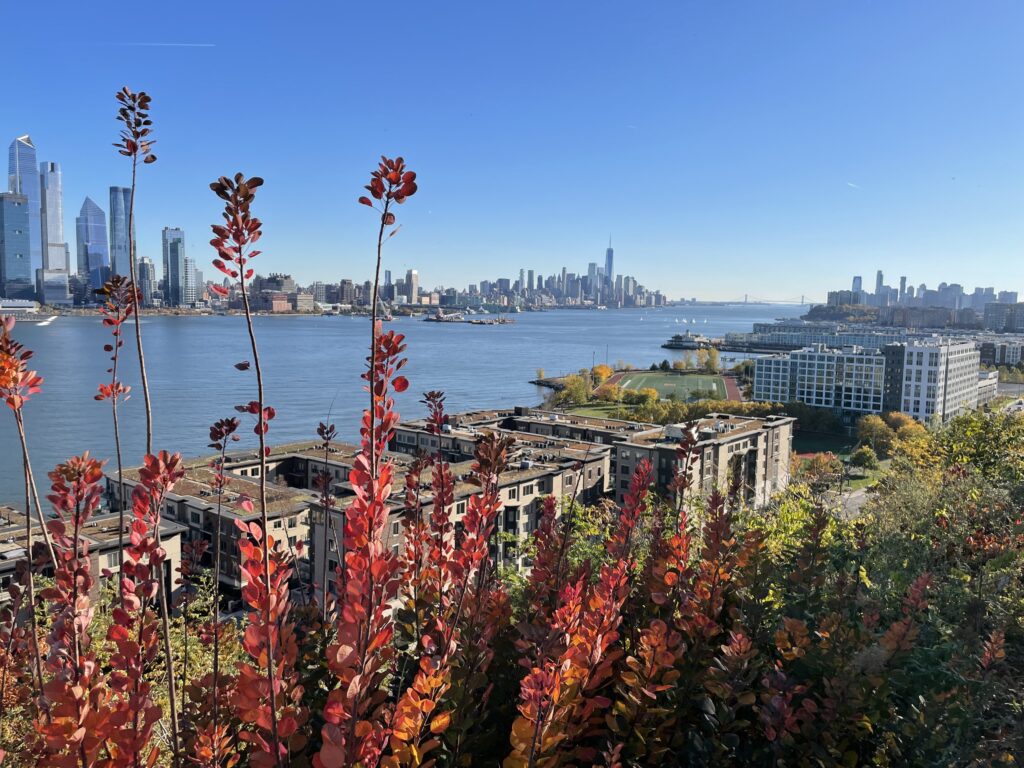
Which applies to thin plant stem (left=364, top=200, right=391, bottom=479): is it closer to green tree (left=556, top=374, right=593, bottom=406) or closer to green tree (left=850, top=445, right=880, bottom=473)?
green tree (left=850, top=445, right=880, bottom=473)

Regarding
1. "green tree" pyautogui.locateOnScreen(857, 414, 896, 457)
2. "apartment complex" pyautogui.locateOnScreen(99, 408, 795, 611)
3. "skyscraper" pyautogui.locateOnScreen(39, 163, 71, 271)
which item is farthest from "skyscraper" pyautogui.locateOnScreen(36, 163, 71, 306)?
"green tree" pyautogui.locateOnScreen(857, 414, 896, 457)

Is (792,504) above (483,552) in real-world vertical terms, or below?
below

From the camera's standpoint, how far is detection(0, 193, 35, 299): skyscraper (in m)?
42.8

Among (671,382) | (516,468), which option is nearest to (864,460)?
(516,468)

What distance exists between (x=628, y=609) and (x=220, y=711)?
2.95 feet

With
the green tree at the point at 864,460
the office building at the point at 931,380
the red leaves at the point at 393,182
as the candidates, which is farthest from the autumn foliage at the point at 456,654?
the office building at the point at 931,380

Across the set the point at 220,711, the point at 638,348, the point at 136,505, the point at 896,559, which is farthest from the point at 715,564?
the point at 638,348

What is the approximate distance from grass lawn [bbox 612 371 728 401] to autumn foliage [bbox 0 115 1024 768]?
94.8 feet

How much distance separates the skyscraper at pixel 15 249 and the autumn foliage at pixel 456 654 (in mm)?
49655

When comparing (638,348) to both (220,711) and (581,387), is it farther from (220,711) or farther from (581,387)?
(220,711)

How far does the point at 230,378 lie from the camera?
26.6 metres

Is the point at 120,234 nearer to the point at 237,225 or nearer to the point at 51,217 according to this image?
the point at 237,225

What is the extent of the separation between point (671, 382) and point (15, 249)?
4058cm

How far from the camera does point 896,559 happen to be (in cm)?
303
